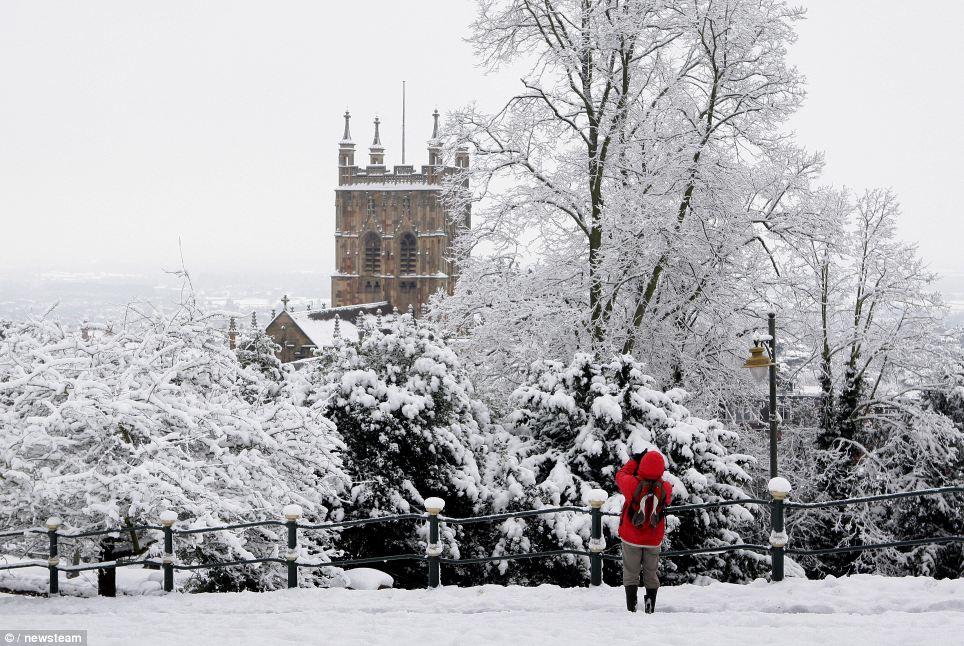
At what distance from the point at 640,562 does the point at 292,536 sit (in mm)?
3911

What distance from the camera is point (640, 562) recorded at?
7.49 meters

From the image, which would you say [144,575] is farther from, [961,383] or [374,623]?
[961,383]

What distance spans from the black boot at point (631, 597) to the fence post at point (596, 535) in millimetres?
651

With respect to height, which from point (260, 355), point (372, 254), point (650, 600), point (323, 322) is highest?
point (372, 254)

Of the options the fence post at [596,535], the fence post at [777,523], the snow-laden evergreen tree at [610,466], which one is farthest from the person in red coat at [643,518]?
the snow-laden evergreen tree at [610,466]

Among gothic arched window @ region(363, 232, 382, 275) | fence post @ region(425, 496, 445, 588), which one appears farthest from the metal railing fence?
gothic arched window @ region(363, 232, 382, 275)

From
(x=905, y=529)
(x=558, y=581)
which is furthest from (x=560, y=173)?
(x=905, y=529)

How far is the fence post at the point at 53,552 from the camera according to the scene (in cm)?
998

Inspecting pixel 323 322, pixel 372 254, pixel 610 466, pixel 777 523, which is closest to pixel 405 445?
pixel 610 466

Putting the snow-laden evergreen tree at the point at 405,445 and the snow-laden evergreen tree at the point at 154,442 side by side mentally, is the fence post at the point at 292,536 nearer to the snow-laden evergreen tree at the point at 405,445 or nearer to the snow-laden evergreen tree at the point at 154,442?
the snow-laden evergreen tree at the point at 154,442

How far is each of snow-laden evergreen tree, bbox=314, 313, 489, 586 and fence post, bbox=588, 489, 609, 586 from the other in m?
5.64

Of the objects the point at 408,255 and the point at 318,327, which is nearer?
the point at 318,327

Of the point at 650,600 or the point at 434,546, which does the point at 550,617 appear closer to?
the point at 650,600

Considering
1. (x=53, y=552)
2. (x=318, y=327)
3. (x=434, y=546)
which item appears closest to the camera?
(x=434, y=546)
